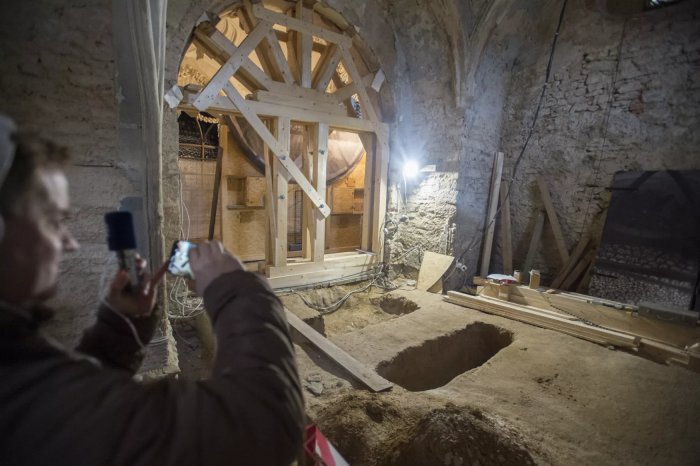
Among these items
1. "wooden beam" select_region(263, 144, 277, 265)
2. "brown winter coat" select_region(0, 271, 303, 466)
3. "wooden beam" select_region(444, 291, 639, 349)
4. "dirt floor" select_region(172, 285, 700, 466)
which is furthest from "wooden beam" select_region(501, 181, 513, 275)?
"brown winter coat" select_region(0, 271, 303, 466)

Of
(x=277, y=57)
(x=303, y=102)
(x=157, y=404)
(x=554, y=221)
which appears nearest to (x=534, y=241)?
(x=554, y=221)

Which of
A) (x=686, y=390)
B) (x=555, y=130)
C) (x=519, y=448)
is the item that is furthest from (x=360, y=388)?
(x=555, y=130)

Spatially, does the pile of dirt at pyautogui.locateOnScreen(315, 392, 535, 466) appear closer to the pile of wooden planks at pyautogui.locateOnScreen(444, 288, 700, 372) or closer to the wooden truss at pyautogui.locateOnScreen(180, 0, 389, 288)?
the pile of wooden planks at pyautogui.locateOnScreen(444, 288, 700, 372)

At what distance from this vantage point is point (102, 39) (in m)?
1.74

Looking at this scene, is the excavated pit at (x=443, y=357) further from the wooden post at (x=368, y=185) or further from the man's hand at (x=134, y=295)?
the wooden post at (x=368, y=185)

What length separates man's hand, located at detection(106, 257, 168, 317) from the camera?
922 mm

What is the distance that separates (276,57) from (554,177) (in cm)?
459

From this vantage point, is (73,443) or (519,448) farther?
(519,448)

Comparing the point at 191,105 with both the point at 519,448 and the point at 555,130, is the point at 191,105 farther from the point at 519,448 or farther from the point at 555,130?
the point at 555,130

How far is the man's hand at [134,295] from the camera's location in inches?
36.3

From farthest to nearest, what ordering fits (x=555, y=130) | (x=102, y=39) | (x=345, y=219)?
(x=345, y=219) → (x=555, y=130) → (x=102, y=39)

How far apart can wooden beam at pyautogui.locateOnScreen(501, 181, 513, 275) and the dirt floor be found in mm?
1913

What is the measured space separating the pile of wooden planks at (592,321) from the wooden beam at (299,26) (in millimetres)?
3936

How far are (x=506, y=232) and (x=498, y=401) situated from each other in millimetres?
3755
